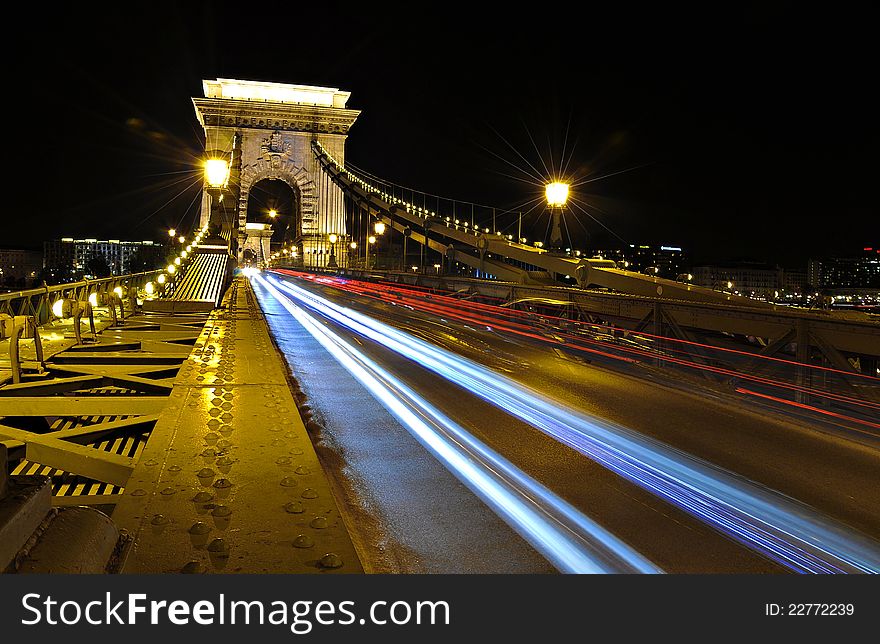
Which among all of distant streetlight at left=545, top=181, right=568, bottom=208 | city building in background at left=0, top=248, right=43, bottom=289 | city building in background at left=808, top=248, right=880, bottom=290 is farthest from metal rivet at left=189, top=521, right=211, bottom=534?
city building in background at left=0, top=248, right=43, bottom=289

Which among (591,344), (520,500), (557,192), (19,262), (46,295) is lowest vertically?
(520,500)

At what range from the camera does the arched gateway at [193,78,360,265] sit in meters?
85.2

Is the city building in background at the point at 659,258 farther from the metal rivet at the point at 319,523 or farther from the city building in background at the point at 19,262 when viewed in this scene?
the metal rivet at the point at 319,523

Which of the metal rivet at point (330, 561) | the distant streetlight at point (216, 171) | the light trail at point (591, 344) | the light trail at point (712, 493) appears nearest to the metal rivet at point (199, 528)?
the metal rivet at point (330, 561)

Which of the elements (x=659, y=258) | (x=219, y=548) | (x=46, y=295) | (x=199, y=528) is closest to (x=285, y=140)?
(x=46, y=295)

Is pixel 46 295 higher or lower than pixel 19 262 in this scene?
lower

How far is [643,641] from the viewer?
6.82 feet

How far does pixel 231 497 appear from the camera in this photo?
293 centimetres

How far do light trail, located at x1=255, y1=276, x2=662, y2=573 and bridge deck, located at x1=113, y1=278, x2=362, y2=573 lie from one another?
150cm

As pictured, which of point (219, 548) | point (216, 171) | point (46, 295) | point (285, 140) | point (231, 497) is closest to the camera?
point (219, 548)

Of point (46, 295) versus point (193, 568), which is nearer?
point (193, 568)

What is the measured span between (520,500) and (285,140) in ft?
288

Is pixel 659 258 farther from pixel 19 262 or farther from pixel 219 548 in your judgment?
pixel 219 548

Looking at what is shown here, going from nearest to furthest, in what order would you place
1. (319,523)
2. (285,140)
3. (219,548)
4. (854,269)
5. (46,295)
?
(219,548)
(319,523)
(46,295)
(285,140)
(854,269)
